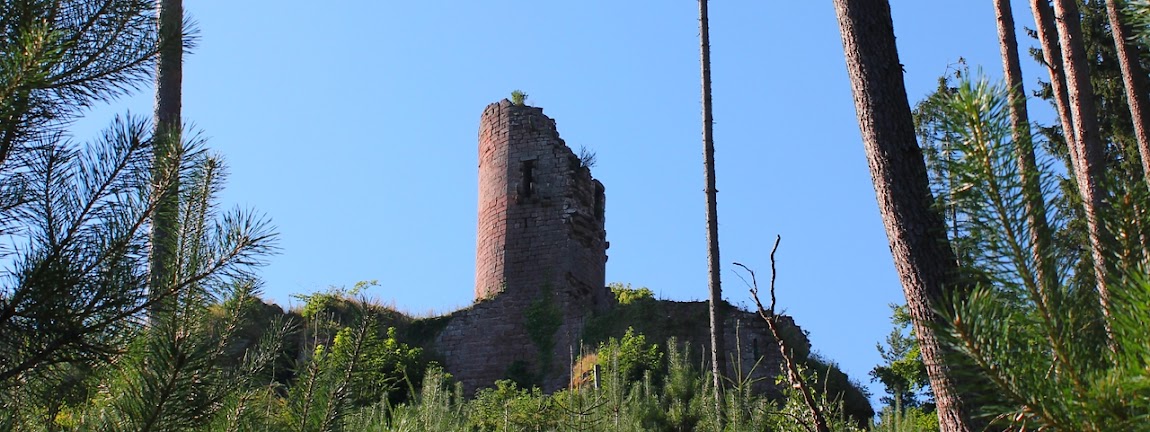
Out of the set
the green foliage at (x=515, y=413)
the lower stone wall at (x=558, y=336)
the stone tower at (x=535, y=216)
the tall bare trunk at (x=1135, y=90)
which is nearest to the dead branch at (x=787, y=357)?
the tall bare trunk at (x=1135, y=90)

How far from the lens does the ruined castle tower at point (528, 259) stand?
64.2 feet

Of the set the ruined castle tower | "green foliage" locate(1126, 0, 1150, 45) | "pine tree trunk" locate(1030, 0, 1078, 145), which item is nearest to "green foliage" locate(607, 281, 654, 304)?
the ruined castle tower

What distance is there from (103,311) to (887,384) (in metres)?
17.4

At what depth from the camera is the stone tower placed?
66.4 feet

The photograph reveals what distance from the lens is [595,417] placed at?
29.4ft

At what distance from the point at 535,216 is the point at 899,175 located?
1688cm

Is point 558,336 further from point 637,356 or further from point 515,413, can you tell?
point 515,413

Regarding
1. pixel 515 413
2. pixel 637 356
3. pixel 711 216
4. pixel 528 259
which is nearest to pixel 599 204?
pixel 528 259

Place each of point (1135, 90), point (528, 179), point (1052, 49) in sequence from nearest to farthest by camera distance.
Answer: point (1135, 90) < point (1052, 49) < point (528, 179)

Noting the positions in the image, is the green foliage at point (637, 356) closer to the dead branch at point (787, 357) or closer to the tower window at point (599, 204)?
the tower window at point (599, 204)

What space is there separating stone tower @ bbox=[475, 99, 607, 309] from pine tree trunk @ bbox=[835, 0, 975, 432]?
15695 mm

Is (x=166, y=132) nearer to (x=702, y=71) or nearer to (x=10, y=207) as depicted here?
(x=10, y=207)

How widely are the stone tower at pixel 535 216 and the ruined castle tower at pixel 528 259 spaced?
0.6 inches

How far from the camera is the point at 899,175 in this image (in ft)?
12.5
